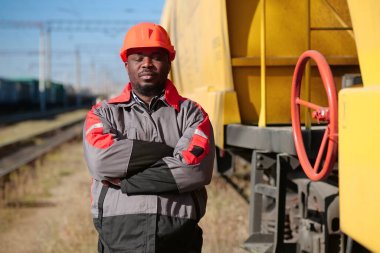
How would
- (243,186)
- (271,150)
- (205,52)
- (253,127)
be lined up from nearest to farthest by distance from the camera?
(271,150) < (253,127) < (205,52) < (243,186)

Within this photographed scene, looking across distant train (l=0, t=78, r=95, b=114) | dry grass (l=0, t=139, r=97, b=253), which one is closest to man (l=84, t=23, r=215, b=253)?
dry grass (l=0, t=139, r=97, b=253)

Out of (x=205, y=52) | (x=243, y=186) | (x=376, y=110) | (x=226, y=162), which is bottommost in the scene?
(x=243, y=186)

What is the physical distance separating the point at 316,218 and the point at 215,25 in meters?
1.88

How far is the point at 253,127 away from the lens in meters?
4.54

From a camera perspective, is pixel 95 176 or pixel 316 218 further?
pixel 316 218

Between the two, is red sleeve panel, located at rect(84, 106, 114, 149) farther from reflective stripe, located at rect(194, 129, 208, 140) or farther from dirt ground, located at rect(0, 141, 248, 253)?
dirt ground, located at rect(0, 141, 248, 253)

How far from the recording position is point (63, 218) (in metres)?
8.08

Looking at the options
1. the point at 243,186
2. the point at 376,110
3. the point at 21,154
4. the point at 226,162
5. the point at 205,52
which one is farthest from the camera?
the point at 21,154

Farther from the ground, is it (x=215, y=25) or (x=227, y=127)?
(x=215, y=25)

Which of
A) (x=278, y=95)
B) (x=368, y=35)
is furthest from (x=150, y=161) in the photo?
(x=278, y=95)

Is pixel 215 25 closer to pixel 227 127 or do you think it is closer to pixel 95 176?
pixel 227 127

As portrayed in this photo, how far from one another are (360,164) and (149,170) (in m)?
0.93

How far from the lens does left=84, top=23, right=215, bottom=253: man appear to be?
2.56 meters

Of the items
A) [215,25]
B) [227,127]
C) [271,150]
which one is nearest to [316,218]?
[271,150]
